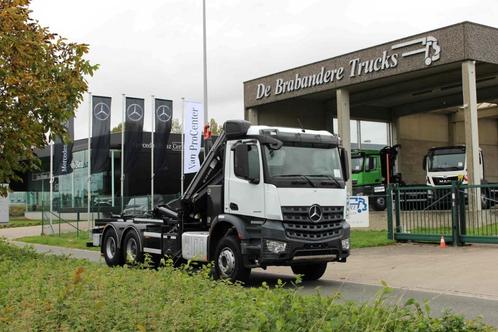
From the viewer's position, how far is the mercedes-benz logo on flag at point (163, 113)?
3366 cm

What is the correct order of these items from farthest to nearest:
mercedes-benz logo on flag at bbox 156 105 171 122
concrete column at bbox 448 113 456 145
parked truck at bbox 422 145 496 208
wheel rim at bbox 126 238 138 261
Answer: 1. concrete column at bbox 448 113 456 145
2. mercedes-benz logo on flag at bbox 156 105 171 122
3. parked truck at bbox 422 145 496 208
4. wheel rim at bbox 126 238 138 261

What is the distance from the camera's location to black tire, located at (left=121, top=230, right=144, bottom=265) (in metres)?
14.8

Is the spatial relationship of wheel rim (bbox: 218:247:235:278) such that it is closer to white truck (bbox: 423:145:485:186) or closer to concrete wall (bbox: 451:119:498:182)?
white truck (bbox: 423:145:485:186)

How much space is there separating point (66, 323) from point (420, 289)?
8335 millimetres

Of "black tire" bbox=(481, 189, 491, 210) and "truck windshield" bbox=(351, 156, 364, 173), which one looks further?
"truck windshield" bbox=(351, 156, 364, 173)

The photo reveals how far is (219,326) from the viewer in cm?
411

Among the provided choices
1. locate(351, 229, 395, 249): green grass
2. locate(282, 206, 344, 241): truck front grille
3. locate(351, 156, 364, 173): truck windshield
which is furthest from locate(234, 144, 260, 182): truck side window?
locate(351, 156, 364, 173): truck windshield

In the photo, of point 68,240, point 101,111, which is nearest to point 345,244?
point 68,240

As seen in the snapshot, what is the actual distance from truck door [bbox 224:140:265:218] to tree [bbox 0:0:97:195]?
10.9 ft

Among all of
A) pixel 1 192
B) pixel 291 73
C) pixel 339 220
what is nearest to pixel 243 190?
pixel 339 220

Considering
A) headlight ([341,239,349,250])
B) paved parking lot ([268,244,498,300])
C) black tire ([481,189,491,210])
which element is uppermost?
black tire ([481,189,491,210])

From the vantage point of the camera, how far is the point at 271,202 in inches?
438

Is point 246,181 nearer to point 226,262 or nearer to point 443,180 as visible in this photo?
point 226,262

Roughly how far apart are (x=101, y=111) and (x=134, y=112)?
5.75ft
